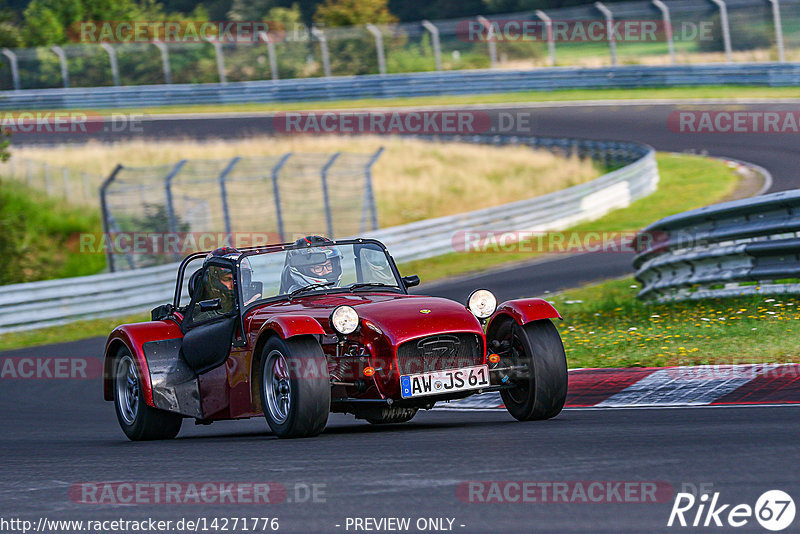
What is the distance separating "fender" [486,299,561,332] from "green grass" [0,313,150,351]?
11.1 metres

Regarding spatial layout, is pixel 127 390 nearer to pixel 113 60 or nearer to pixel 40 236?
pixel 40 236

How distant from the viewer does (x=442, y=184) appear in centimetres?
2977

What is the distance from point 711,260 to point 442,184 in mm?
17224

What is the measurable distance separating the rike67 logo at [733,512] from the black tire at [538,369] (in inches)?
118

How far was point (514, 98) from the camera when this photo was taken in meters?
39.6

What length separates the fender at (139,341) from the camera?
923 centimetres

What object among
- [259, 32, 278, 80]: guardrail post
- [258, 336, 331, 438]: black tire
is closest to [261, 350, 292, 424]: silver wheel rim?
[258, 336, 331, 438]: black tire

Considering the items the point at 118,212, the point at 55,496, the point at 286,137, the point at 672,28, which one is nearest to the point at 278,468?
the point at 55,496

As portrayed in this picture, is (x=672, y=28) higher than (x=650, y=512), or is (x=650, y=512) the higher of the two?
(x=672, y=28)

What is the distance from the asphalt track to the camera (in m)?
5.12

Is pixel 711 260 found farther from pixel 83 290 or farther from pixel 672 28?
pixel 672 28
